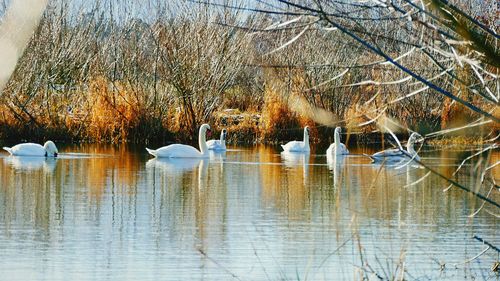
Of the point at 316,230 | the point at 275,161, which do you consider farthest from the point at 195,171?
A: the point at 316,230

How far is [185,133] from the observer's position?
27703mm

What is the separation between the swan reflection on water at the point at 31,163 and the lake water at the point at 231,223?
0.09 meters

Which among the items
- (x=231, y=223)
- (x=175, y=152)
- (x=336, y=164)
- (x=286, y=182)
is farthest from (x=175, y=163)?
(x=231, y=223)

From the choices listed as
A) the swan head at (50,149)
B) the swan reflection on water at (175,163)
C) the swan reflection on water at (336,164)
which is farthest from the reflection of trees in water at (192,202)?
the swan head at (50,149)

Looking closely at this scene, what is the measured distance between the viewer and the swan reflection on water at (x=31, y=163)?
18.5 meters

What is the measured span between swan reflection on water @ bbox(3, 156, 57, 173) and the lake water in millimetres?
88

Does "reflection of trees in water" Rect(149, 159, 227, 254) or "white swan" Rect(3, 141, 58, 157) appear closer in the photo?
"reflection of trees in water" Rect(149, 159, 227, 254)

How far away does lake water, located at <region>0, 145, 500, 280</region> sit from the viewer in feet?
26.9

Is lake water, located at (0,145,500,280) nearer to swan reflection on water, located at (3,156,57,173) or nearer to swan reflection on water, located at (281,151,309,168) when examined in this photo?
swan reflection on water, located at (3,156,57,173)

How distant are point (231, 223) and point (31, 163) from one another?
30.8 ft

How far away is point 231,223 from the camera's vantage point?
37.0ft

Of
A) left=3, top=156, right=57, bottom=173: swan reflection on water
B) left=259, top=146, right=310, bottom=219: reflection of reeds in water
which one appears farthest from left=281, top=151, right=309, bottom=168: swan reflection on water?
left=3, top=156, right=57, bottom=173: swan reflection on water

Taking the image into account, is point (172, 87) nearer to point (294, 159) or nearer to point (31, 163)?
point (294, 159)

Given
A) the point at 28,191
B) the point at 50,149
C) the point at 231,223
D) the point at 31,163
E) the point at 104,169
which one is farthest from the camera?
the point at 50,149
